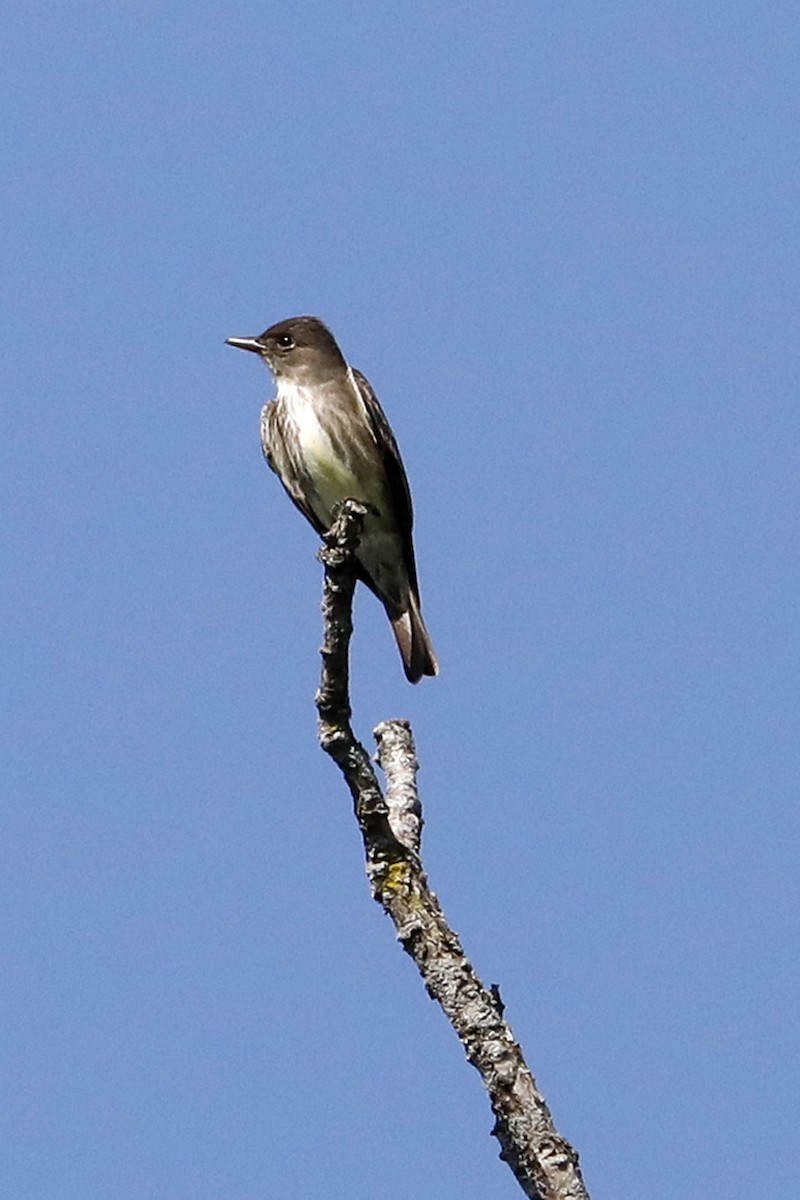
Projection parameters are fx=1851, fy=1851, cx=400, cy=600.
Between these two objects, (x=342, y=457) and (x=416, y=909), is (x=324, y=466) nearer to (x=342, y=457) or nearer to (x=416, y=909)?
(x=342, y=457)

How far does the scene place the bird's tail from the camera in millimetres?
10352

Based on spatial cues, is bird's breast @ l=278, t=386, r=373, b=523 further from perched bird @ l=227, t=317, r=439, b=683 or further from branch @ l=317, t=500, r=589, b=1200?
branch @ l=317, t=500, r=589, b=1200

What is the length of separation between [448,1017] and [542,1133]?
1.59 feet

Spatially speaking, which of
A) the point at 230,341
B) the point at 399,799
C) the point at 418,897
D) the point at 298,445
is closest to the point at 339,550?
the point at 399,799

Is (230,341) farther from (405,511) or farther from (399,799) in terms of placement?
(399,799)

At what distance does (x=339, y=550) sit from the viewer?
6.89 meters

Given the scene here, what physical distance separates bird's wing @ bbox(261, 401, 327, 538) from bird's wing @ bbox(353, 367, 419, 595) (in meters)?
0.44

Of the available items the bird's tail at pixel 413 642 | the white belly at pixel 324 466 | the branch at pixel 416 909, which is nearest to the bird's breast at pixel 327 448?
the white belly at pixel 324 466

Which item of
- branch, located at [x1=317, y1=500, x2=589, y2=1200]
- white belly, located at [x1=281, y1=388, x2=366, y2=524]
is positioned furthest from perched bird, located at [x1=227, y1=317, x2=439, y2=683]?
branch, located at [x1=317, y1=500, x2=589, y2=1200]

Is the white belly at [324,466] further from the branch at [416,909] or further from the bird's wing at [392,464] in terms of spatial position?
the branch at [416,909]

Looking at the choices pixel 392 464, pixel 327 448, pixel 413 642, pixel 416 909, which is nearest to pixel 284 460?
pixel 327 448

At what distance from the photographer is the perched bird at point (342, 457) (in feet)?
33.1

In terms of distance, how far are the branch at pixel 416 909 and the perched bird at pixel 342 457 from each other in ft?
9.89

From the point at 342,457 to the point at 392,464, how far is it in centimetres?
34
